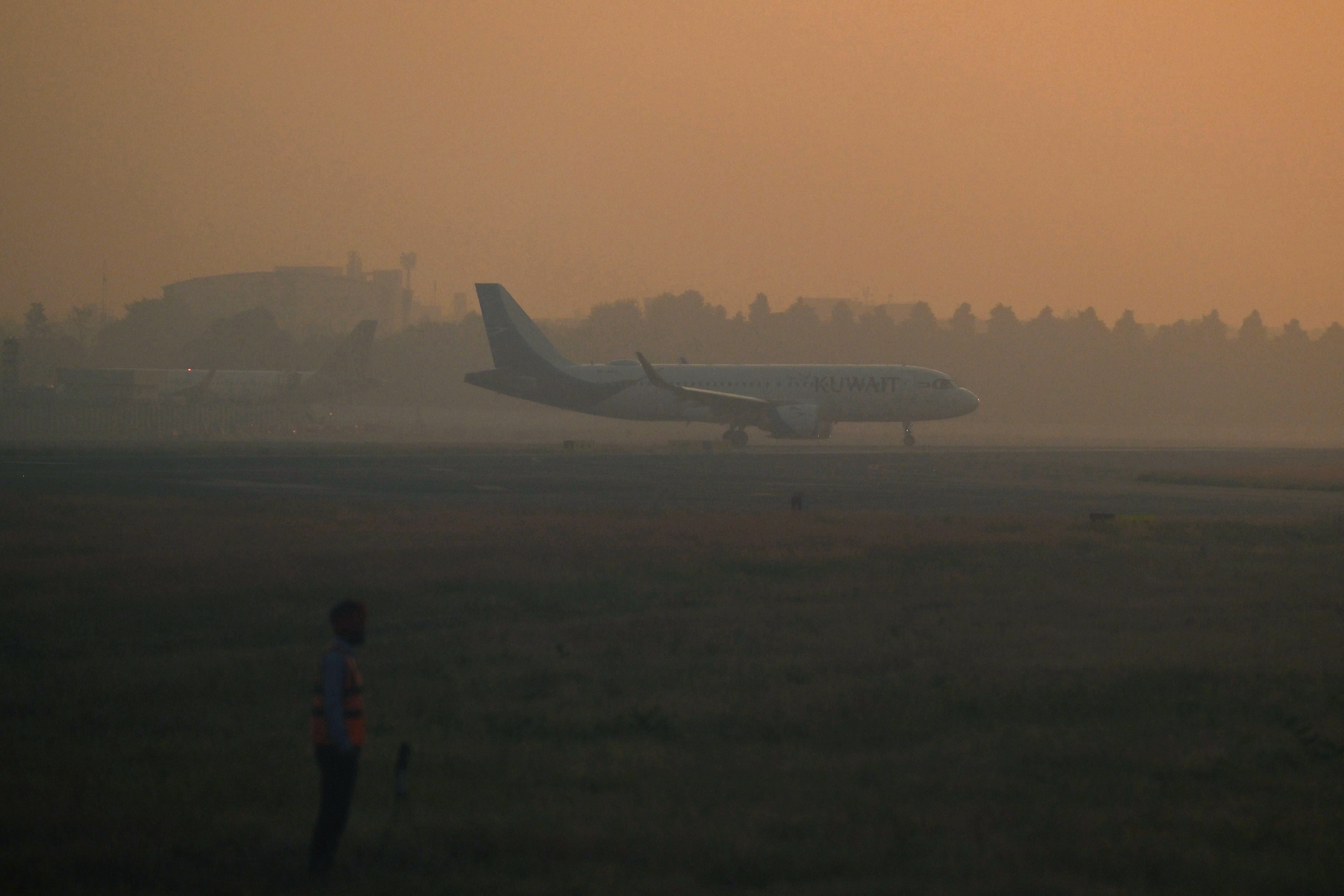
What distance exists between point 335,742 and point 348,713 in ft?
0.62

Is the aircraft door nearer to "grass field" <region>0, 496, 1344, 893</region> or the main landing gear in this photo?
the main landing gear

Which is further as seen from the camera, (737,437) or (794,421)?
(737,437)

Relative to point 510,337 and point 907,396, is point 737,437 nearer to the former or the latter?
point 907,396

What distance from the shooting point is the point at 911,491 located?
1570 inches

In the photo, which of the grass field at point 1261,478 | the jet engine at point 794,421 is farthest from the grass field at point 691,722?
the jet engine at point 794,421

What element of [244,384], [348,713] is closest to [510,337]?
[244,384]

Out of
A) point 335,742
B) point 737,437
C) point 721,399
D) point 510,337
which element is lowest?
point 335,742

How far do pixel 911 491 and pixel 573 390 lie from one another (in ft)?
103

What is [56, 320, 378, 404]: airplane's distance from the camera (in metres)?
101

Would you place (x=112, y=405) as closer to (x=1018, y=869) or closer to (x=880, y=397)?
(x=880, y=397)

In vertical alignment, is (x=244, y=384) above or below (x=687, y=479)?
above

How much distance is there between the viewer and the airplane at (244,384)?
10094 cm

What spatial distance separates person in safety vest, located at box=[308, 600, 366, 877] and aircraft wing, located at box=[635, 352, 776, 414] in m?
57.3

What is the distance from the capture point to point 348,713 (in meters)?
8.18
